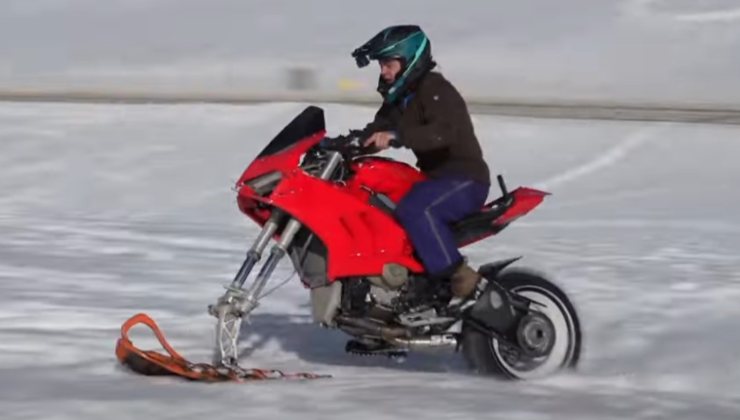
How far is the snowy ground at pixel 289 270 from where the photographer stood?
589 centimetres

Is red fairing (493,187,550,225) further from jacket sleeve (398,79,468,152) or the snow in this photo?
the snow

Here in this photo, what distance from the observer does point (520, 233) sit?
43.6 feet

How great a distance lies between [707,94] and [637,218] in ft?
77.8

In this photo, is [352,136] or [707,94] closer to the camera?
[352,136]

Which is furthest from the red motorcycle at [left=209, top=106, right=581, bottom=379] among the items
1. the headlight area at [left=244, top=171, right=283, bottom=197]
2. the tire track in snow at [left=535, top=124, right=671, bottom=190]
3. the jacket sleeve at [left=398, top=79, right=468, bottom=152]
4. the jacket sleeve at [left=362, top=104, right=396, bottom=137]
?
the tire track in snow at [left=535, top=124, right=671, bottom=190]

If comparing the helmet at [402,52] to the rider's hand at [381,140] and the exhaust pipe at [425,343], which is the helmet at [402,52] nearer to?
the rider's hand at [381,140]

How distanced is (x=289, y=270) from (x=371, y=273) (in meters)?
4.37

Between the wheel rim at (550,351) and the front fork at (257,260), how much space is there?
1143mm

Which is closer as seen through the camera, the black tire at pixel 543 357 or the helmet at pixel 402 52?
the helmet at pixel 402 52

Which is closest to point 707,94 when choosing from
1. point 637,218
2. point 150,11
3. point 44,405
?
point 150,11

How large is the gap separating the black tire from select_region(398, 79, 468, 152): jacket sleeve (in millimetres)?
835

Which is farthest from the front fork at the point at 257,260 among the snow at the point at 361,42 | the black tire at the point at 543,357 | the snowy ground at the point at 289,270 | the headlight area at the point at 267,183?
the snow at the point at 361,42

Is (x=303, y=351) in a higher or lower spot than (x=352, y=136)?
lower

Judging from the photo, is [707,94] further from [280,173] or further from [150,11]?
[280,173]
